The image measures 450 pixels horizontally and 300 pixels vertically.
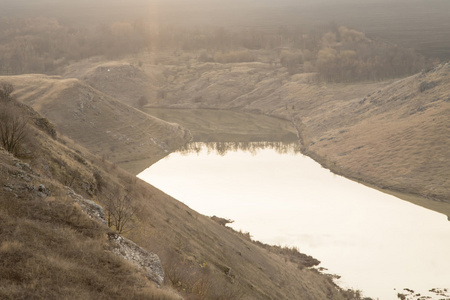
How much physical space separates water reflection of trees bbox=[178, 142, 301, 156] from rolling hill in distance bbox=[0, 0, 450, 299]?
2.80 metres

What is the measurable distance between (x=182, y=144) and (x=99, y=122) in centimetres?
1901

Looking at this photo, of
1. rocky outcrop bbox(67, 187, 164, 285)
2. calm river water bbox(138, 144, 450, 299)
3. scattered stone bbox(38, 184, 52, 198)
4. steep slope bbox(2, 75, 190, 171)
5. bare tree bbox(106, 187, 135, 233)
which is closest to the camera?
rocky outcrop bbox(67, 187, 164, 285)

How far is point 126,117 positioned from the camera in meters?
92.1

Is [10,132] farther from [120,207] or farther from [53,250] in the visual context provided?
[53,250]

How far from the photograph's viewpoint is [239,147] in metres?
97.9

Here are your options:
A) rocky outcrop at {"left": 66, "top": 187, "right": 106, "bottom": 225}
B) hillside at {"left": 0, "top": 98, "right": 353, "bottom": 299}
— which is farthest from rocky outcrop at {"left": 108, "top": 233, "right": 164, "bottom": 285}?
rocky outcrop at {"left": 66, "top": 187, "right": 106, "bottom": 225}

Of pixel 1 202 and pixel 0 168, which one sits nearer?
pixel 1 202

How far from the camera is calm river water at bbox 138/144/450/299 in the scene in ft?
136

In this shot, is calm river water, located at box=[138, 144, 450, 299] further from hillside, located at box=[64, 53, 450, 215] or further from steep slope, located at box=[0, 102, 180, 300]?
steep slope, located at box=[0, 102, 180, 300]

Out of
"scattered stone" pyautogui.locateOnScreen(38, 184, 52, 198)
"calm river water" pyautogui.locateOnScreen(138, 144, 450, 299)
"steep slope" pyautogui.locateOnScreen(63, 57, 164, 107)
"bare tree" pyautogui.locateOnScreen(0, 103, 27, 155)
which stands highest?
"bare tree" pyautogui.locateOnScreen(0, 103, 27, 155)

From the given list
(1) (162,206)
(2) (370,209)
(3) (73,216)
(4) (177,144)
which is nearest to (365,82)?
(4) (177,144)

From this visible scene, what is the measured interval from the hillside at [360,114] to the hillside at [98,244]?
120 feet

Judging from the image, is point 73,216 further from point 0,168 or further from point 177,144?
point 177,144

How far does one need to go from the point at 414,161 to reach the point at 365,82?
74674 millimetres
